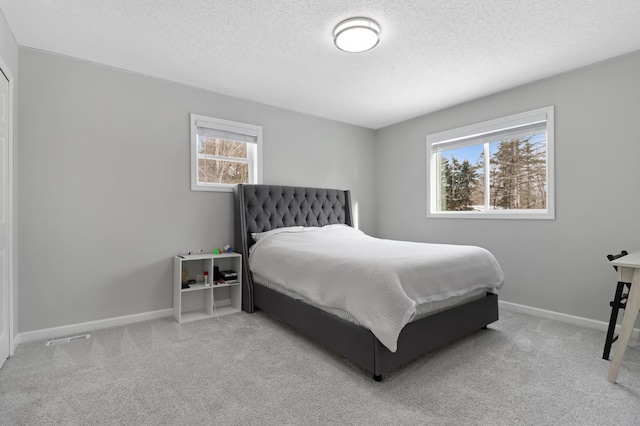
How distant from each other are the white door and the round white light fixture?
2411 mm

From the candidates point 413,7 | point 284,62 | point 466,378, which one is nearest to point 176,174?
point 284,62

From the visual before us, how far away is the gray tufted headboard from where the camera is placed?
3.53 m

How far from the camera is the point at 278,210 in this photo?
3.88 metres

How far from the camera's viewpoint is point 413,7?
2.15 meters

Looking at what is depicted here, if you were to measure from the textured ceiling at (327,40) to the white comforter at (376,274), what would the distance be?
1699mm

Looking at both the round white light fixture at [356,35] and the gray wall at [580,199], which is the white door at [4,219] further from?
the gray wall at [580,199]

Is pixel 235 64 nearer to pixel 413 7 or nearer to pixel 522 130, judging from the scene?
pixel 413 7

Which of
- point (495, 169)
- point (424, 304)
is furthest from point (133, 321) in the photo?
point (495, 169)

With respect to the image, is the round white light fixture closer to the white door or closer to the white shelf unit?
the white shelf unit

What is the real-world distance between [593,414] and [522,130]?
2.78 meters

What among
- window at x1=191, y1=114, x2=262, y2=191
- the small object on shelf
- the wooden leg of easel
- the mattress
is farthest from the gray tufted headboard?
the wooden leg of easel

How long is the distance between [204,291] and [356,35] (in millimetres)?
2905

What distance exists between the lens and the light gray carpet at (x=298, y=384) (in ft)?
5.50

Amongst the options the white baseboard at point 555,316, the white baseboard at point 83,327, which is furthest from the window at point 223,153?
the white baseboard at point 555,316
